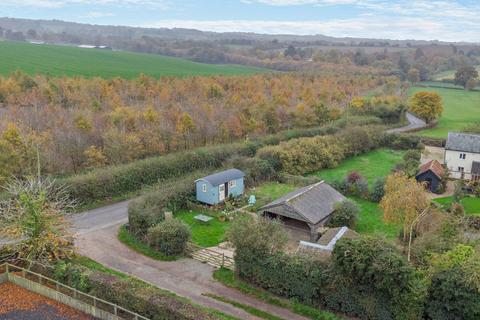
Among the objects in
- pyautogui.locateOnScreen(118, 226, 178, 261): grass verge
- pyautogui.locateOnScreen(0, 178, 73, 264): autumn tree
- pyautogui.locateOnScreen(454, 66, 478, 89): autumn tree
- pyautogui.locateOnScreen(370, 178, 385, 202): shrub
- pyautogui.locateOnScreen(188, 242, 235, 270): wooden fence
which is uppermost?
pyautogui.locateOnScreen(454, 66, 478, 89): autumn tree

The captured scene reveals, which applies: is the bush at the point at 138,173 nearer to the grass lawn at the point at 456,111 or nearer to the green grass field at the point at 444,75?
the grass lawn at the point at 456,111

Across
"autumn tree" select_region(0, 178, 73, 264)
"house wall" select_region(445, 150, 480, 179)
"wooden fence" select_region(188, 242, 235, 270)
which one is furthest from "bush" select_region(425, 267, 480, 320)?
"house wall" select_region(445, 150, 480, 179)

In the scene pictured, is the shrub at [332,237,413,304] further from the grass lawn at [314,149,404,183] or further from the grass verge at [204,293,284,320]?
the grass lawn at [314,149,404,183]

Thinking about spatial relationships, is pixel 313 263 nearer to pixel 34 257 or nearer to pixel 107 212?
pixel 34 257

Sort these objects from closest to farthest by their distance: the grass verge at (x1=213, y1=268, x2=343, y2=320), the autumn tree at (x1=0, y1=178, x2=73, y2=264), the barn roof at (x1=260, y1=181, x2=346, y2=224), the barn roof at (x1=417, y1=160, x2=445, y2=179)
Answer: the grass verge at (x1=213, y1=268, x2=343, y2=320), the autumn tree at (x1=0, y1=178, x2=73, y2=264), the barn roof at (x1=260, y1=181, x2=346, y2=224), the barn roof at (x1=417, y1=160, x2=445, y2=179)

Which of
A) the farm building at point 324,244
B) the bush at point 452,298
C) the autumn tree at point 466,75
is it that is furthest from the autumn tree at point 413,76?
the bush at point 452,298

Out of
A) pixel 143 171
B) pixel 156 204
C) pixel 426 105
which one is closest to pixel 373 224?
pixel 156 204

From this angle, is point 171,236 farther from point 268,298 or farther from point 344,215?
point 344,215

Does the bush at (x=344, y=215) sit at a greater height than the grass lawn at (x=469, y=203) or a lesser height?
greater
